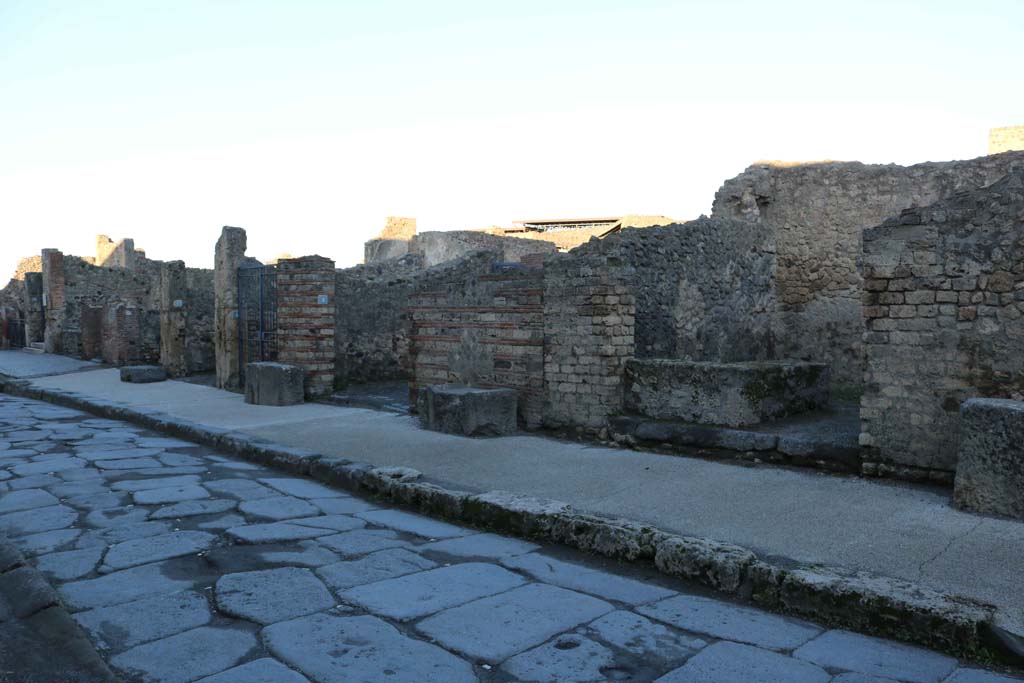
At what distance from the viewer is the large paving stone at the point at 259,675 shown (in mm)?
2338

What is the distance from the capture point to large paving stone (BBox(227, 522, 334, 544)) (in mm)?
3859

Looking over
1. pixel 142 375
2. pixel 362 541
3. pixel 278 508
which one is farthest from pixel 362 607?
pixel 142 375

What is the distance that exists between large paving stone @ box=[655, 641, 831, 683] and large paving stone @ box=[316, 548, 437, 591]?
1.40 metres

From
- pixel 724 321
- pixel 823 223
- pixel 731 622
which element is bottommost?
pixel 731 622

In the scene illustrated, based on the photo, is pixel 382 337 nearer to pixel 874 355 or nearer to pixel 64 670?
pixel 874 355

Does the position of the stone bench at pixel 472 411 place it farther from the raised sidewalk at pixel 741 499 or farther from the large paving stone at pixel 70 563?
the large paving stone at pixel 70 563

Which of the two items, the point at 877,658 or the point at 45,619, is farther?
the point at 45,619

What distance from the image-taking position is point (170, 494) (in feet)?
15.7

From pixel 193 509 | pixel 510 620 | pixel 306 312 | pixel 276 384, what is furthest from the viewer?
pixel 306 312

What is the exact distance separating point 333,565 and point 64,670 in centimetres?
124

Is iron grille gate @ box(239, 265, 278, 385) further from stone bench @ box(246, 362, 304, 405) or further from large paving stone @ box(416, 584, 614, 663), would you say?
large paving stone @ box(416, 584, 614, 663)

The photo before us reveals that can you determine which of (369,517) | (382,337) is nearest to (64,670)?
(369,517)

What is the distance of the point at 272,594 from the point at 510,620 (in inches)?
38.9

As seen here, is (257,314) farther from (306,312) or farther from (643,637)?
(643,637)
